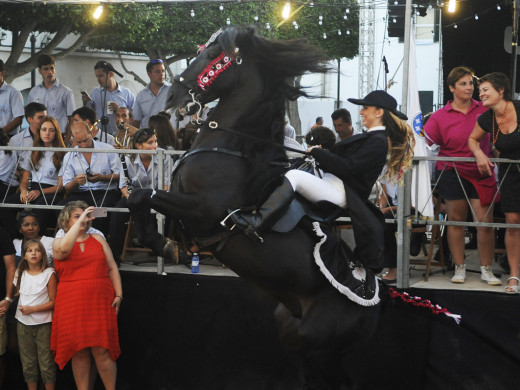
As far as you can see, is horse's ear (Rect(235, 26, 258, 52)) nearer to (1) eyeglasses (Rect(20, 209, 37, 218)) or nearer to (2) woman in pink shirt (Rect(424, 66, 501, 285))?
(2) woman in pink shirt (Rect(424, 66, 501, 285))

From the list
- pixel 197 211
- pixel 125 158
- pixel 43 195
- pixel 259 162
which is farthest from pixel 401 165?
pixel 43 195

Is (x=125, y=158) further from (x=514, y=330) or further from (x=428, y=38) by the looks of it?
(x=428, y=38)

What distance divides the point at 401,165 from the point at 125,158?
9.08ft

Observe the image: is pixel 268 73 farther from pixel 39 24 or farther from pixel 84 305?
pixel 39 24

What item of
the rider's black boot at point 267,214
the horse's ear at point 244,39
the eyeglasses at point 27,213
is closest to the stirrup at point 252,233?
the rider's black boot at point 267,214

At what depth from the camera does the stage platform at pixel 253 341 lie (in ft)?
19.7

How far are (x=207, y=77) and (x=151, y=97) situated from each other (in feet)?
14.3

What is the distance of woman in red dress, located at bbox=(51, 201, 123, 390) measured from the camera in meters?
6.36

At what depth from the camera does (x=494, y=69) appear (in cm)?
997

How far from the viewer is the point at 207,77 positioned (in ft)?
14.5

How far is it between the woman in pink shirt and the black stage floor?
441mm

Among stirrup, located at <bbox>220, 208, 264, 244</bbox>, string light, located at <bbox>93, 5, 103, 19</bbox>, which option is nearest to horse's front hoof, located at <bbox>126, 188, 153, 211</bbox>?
stirrup, located at <bbox>220, 208, 264, 244</bbox>

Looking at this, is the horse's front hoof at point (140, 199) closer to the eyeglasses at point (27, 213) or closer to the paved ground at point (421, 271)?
the paved ground at point (421, 271)

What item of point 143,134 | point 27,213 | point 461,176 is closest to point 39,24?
point 27,213
